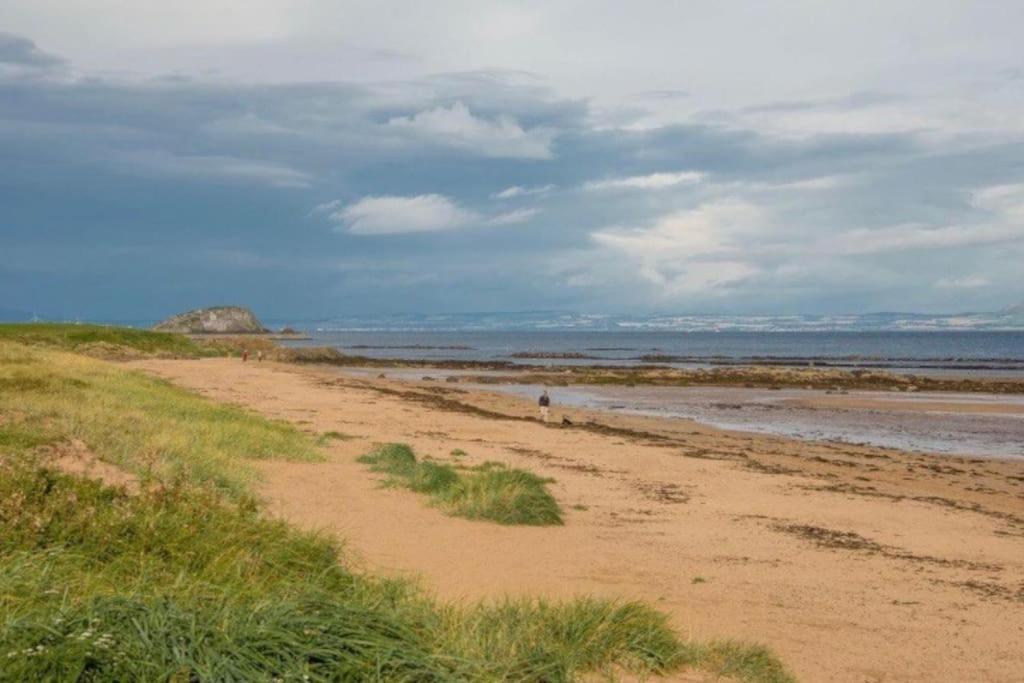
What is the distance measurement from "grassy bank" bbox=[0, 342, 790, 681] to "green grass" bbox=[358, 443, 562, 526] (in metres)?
3.25

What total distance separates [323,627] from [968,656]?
201 inches

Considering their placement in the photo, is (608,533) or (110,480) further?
(608,533)

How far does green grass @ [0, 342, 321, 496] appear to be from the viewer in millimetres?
10047

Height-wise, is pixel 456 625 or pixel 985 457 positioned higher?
pixel 456 625

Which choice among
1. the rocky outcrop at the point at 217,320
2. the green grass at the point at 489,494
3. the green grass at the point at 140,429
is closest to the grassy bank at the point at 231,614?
the green grass at the point at 140,429

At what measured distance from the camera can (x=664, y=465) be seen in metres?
17.9

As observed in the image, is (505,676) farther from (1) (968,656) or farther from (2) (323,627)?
(1) (968,656)

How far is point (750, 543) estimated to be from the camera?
10.9 metres

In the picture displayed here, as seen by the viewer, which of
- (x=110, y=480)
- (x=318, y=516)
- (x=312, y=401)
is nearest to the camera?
(x=110, y=480)

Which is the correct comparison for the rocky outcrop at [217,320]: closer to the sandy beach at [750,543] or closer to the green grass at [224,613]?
the sandy beach at [750,543]

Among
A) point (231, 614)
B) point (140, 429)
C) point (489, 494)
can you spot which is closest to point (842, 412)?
point (489, 494)

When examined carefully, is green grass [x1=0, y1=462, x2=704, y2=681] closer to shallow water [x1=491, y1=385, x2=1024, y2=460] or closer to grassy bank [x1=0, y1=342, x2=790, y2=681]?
grassy bank [x1=0, y1=342, x2=790, y2=681]

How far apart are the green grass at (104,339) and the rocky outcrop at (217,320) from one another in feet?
392

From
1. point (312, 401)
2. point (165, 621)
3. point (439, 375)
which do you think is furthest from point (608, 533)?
point (439, 375)
